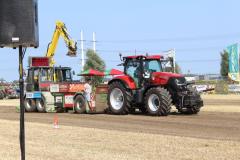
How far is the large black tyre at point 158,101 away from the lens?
2105 centimetres

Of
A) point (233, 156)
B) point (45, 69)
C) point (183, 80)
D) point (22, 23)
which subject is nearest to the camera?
point (22, 23)

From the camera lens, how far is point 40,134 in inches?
592

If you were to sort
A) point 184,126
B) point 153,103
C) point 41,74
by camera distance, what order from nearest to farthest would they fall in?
point 184,126
point 153,103
point 41,74

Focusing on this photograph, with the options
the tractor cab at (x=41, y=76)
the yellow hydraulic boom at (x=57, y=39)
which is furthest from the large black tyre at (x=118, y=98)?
the yellow hydraulic boom at (x=57, y=39)

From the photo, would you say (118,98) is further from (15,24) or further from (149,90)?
(15,24)

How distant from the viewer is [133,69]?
75.6ft

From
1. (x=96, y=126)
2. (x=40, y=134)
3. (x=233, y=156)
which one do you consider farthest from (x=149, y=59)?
(x=233, y=156)

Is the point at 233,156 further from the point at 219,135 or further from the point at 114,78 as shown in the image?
the point at 114,78

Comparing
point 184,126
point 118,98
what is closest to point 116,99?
point 118,98

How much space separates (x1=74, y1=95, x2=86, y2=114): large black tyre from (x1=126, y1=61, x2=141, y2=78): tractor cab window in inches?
116

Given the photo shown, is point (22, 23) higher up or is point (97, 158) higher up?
point (22, 23)

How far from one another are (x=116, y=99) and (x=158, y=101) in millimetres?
2745

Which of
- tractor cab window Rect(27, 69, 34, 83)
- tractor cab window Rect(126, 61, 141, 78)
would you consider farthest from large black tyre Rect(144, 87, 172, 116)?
tractor cab window Rect(27, 69, 34, 83)

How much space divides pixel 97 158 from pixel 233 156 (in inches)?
100
